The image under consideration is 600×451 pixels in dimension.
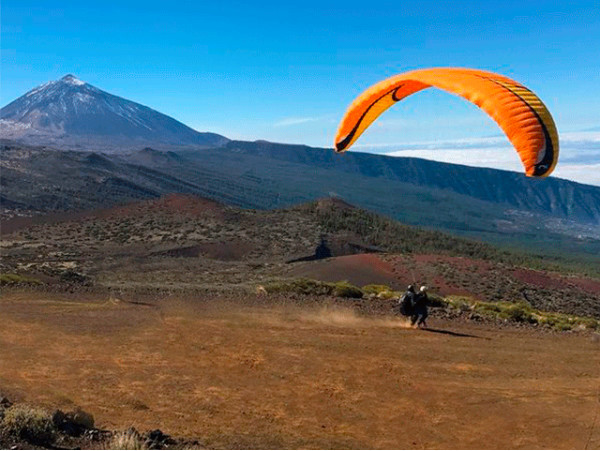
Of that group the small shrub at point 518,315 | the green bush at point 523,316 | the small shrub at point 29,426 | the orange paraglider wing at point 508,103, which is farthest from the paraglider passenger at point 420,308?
the small shrub at point 29,426

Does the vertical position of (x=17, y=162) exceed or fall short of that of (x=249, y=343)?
it exceeds it

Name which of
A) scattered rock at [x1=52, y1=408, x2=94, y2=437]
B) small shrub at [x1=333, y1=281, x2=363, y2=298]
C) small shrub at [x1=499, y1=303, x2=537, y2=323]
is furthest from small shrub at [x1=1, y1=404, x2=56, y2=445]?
small shrub at [x1=499, y1=303, x2=537, y2=323]

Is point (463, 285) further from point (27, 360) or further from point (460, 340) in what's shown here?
point (27, 360)

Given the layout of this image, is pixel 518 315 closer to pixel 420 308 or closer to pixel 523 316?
pixel 523 316

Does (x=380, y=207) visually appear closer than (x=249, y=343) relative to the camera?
No

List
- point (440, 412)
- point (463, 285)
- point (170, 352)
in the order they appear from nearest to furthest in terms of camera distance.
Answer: point (440, 412), point (170, 352), point (463, 285)

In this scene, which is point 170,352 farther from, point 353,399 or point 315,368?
point 353,399

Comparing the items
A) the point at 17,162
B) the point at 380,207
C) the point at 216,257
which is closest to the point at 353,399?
the point at 216,257

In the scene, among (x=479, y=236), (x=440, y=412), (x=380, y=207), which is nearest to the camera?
(x=440, y=412)
